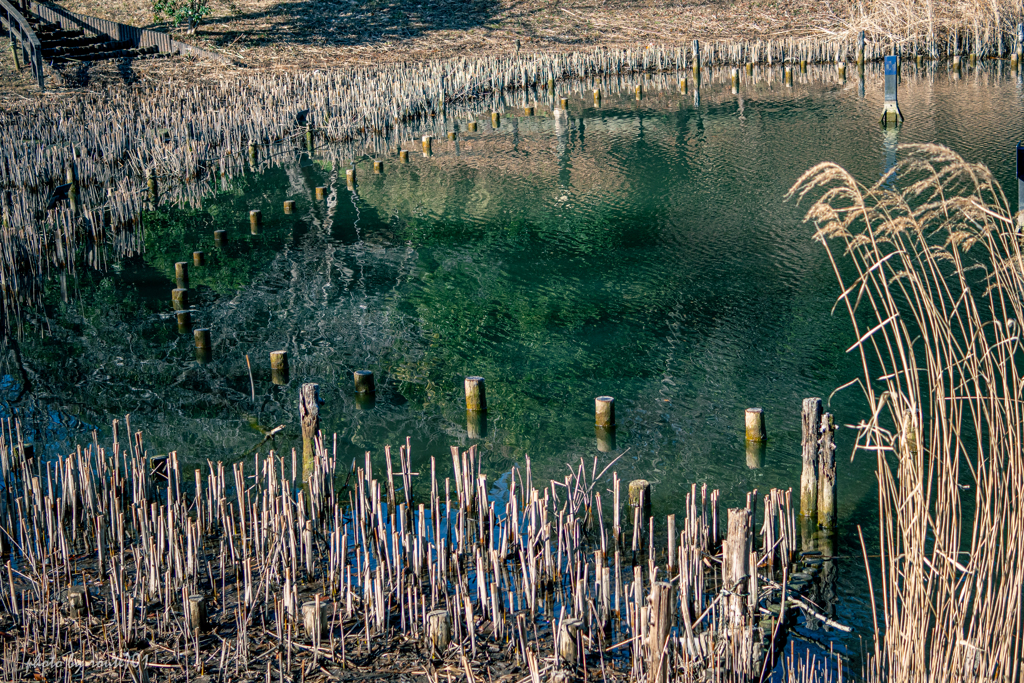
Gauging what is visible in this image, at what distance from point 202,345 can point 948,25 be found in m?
25.5

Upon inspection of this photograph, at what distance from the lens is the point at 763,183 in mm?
16344

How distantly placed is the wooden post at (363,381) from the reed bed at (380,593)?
8.17ft

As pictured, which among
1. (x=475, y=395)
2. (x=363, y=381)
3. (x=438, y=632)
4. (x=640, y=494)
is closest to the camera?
(x=438, y=632)

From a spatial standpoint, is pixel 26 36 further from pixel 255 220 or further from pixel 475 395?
pixel 475 395

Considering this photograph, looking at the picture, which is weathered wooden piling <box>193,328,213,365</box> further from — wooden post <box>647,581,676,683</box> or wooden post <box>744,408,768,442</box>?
wooden post <box>647,581,676,683</box>

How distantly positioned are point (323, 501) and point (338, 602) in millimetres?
1087

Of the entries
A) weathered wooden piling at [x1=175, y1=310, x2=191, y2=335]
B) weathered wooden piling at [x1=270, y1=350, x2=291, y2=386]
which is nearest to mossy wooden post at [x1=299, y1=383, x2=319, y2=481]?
weathered wooden piling at [x1=270, y1=350, x2=291, y2=386]

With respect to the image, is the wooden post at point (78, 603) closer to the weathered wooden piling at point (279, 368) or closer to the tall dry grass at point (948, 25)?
the weathered wooden piling at point (279, 368)

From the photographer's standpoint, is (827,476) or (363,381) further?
(363,381)

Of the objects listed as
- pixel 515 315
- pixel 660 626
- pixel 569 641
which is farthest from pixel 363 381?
pixel 660 626

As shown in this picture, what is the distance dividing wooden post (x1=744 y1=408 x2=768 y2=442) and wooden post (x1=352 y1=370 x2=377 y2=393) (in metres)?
3.50

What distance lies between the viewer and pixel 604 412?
28.0 feet

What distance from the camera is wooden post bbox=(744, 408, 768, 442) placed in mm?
7973

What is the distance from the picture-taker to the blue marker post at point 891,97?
62.3 ft
